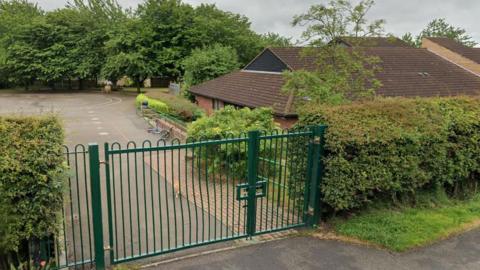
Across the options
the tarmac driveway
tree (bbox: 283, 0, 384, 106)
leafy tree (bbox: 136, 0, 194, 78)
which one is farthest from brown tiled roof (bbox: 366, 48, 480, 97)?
leafy tree (bbox: 136, 0, 194, 78)

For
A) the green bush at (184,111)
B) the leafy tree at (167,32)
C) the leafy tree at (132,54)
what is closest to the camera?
the green bush at (184,111)

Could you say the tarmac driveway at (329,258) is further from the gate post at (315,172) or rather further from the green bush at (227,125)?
the green bush at (227,125)

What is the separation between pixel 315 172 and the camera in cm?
522

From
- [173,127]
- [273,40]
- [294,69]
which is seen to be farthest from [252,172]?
[273,40]

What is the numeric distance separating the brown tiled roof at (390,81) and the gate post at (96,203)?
11442 millimetres

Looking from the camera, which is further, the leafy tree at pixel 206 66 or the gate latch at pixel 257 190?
the leafy tree at pixel 206 66

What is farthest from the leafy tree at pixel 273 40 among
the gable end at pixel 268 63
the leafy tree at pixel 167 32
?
the gable end at pixel 268 63

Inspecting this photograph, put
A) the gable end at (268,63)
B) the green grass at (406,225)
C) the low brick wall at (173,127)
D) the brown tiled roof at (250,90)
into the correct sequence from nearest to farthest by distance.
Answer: the green grass at (406,225)
the low brick wall at (173,127)
the brown tiled roof at (250,90)
the gable end at (268,63)

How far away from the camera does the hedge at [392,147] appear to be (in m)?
5.10

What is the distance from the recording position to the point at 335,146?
4.99m

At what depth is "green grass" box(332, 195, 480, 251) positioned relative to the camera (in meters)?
4.96

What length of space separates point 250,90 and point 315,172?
47.1 feet

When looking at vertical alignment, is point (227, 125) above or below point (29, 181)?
below

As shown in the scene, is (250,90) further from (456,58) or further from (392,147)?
(456,58)
